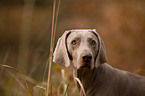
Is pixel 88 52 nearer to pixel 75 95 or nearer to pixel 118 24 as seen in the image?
pixel 75 95

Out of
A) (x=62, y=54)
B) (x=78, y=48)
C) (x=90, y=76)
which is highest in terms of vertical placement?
(x=78, y=48)

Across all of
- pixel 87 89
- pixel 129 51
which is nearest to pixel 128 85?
pixel 87 89

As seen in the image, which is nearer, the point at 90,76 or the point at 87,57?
the point at 87,57

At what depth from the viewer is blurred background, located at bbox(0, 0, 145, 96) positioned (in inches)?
207

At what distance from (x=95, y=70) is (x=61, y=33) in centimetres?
891

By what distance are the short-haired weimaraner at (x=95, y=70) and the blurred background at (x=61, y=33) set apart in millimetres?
1320

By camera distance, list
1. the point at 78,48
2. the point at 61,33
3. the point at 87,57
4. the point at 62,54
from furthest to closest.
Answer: the point at 61,33 < the point at 62,54 < the point at 78,48 < the point at 87,57

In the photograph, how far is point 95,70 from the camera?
11.3 feet

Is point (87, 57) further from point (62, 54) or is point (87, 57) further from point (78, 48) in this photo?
point (62, 54)

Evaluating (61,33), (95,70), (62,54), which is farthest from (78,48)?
(61,33)

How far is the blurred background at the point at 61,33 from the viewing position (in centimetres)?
525

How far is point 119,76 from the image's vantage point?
11.2ft

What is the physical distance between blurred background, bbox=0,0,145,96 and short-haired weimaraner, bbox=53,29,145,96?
1.32 meters

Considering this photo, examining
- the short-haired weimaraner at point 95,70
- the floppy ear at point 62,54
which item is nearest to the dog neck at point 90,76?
the short-haired weimaraner at point 95,70
